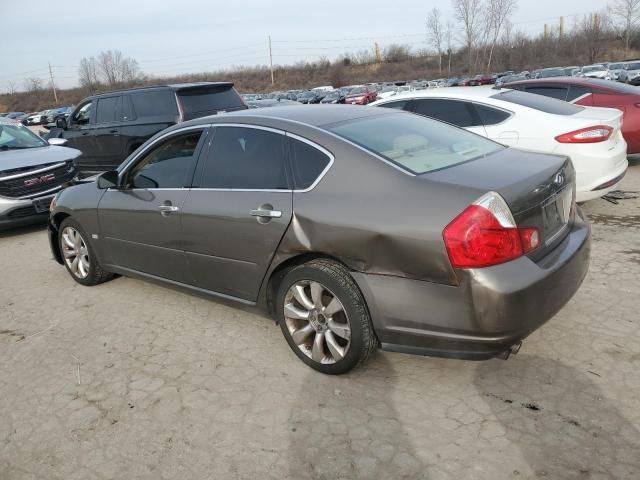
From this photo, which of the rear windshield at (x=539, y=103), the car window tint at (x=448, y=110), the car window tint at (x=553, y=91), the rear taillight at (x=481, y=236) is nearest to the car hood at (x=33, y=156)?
the car window tint at (x=448, y=110)

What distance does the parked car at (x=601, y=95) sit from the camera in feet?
25.0

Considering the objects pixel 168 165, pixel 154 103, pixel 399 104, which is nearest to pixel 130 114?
pixel 154 103

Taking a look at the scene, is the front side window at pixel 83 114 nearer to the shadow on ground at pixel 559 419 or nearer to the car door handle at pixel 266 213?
the car door handle at pixel 266 213

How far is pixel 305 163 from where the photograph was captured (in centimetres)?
324

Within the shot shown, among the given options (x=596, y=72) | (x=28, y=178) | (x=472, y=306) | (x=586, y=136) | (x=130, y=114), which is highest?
(x=596, y=72)

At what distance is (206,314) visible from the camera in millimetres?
4285

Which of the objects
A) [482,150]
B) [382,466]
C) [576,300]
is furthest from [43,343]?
[576,300]

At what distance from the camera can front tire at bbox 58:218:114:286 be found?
16.2 feet

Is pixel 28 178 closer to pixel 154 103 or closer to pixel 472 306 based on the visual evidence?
pixel 154 103

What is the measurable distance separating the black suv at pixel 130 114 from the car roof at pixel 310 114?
5.23 m

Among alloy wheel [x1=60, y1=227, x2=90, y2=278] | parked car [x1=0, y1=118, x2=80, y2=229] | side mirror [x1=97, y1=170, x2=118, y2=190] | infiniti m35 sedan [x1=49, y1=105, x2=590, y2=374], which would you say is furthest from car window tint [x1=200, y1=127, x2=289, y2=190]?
parked car [x1=0, y1=118, x2=80, y2=229]

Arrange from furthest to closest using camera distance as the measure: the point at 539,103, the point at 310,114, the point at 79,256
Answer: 1. the point at 539,103
2. the point at 79,256
3. the point at 310,114

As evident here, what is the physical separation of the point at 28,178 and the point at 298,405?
6.15 meters

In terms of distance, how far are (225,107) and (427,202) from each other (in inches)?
286
